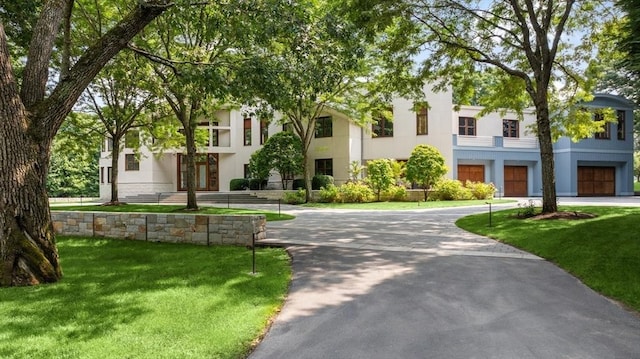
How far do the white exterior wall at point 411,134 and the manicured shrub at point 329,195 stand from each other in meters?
5.13

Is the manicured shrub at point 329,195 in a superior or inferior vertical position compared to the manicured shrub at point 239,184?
inferior

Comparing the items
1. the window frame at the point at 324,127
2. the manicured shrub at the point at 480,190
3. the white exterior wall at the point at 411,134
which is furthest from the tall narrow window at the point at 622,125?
the window frame at the point at 324,127

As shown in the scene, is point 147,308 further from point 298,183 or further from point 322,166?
point 322,166

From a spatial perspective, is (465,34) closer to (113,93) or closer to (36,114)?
(36,114)

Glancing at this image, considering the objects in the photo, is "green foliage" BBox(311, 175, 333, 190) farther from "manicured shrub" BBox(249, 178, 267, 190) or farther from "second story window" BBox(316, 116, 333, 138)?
"manicured shrub" BBox(249, 178, 267, 190)

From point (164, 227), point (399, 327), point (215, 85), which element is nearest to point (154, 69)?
point (164, 227)

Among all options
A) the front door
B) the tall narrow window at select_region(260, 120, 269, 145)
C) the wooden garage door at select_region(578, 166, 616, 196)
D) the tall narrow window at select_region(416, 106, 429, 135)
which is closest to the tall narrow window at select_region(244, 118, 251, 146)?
the tall narrow window at select_region(260, 120, 269, 145)

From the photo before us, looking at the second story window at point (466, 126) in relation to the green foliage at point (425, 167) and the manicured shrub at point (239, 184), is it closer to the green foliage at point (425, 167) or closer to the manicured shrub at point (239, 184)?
the green foliage at point (425, 167)

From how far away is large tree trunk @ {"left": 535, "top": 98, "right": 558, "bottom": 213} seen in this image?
42.1 feet

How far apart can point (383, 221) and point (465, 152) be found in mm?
15973

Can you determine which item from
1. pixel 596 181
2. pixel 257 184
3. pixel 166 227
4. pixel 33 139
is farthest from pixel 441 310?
pixel 596 181

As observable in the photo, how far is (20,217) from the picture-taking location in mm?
6430

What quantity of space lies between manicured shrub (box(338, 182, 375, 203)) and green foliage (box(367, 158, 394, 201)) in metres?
0.46

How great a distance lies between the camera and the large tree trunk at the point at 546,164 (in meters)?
12.8
